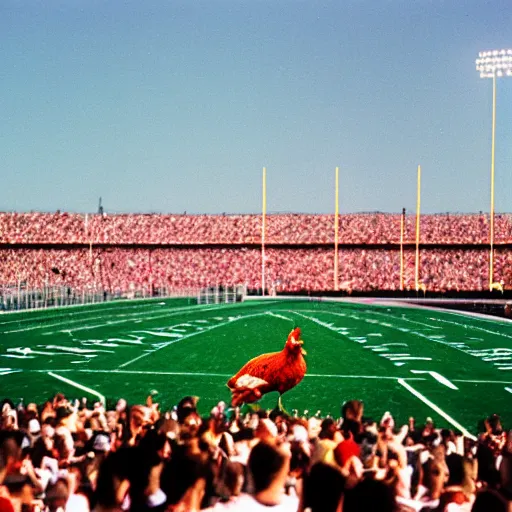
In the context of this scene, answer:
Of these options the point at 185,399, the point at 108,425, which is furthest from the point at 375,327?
the point at 108,425

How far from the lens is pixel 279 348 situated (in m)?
9.22

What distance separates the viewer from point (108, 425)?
8.00 metres

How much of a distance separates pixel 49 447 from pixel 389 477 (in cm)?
304

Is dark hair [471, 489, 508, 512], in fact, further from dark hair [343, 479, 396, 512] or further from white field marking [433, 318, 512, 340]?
white field marking [433, 318, 512, 340]

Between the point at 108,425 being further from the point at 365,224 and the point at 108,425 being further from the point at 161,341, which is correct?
the point at 365,224

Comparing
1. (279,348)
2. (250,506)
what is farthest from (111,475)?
(279,348)

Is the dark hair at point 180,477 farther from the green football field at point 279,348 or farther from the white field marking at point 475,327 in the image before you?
the white field marking at point 475,327

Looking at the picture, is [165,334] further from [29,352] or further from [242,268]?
[242,268]

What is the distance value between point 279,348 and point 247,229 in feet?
18.1

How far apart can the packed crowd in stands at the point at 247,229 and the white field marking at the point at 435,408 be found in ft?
16.9

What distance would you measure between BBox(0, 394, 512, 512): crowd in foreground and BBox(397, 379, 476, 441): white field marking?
217mm

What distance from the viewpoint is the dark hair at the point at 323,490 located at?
389 centimetres

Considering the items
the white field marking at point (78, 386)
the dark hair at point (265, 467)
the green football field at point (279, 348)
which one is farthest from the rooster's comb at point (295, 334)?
the dark hair at point (265, 467)

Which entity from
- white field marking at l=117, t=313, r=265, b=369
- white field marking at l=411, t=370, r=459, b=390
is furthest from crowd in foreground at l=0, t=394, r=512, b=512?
white field marking at l=117, t=313, r=265, b=369
